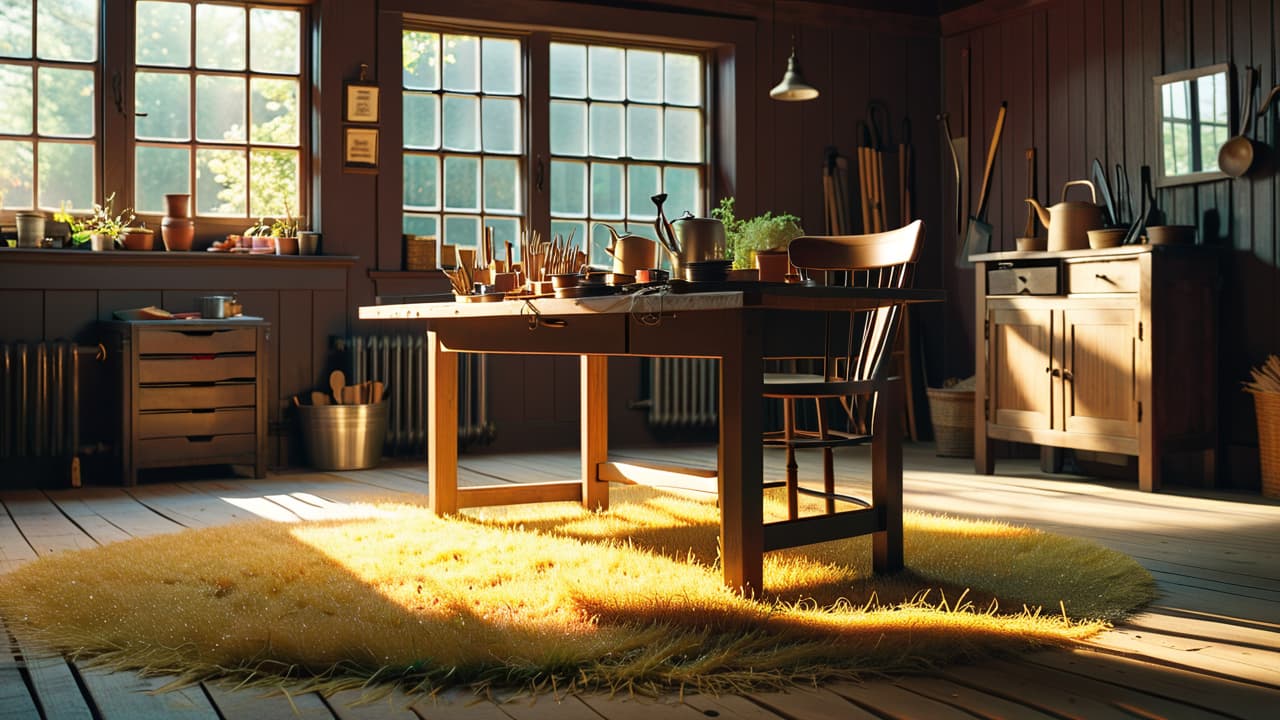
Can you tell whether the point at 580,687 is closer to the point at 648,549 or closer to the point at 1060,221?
the point at 648,549

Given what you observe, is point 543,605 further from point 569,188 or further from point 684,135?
point 684,135

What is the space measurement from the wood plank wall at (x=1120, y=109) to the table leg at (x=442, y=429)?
3.38 metres

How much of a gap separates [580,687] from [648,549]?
1.27m

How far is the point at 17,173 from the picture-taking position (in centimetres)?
571

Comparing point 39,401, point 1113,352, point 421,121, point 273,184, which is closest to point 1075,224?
point 1113,352

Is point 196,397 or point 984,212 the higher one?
point 984,212

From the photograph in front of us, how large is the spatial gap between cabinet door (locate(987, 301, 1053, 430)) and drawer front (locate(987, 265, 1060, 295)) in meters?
A: 0.08

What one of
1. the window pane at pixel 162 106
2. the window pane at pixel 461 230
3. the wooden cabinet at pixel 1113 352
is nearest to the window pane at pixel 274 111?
the window pane at pixel 162 106

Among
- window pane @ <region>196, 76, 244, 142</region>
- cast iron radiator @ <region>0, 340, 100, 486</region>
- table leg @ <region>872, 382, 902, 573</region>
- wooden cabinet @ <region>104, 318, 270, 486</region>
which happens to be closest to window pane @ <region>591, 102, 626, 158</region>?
window pane @ <region>196, 76, 244, 142</region>

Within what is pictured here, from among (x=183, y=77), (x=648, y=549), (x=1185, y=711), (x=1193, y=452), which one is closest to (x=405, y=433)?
(x=183, y=77)

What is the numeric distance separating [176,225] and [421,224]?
1288 millimetres

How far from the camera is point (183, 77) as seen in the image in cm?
604

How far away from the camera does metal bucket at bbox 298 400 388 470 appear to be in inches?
232

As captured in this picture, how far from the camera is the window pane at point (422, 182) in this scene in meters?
6.54
